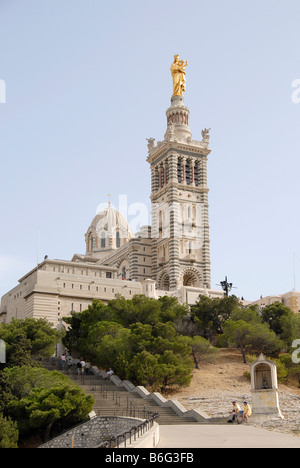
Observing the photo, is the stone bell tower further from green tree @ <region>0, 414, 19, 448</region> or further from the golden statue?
green tree @ <region>0, 414, 19, 448</region>

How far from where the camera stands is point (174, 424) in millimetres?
33219

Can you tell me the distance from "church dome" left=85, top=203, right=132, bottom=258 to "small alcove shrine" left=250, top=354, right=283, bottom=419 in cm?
6413

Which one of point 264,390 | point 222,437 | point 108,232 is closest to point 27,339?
point 264,390

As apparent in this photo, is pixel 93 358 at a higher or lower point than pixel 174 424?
higher

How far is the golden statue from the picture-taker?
86688 millimetres

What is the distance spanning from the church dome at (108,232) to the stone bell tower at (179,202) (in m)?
17.1

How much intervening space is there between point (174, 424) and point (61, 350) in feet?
79.6

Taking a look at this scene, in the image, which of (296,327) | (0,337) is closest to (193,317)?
(296,327)

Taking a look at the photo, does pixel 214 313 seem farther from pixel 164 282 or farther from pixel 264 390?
pixel 264 390

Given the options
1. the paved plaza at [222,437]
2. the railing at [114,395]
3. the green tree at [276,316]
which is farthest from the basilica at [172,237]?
the paved plaza at [222,437]

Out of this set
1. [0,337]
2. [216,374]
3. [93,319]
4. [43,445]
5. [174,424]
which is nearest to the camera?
[43,445]

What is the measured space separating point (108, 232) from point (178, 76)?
26.2 m
